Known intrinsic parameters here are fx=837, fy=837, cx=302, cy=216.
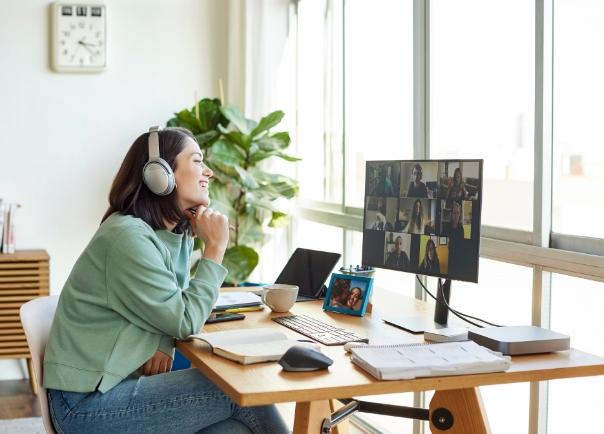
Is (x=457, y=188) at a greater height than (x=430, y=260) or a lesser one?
greater

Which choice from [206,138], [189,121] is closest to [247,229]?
[206,138]

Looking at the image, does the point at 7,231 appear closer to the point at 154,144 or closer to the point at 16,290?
the point at 16,290

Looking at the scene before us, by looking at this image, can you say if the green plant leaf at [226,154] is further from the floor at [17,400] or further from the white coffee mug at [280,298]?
the white coffee mug at [280,298]

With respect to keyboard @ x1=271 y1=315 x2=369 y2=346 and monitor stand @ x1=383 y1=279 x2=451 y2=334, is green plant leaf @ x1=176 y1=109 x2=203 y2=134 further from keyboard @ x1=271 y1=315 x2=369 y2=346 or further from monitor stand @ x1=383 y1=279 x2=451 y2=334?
monitor stand @ x1=383 y1=279 x2=451 y2=334

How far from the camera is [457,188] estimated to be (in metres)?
2.09

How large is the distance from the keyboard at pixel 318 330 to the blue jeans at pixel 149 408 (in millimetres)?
279

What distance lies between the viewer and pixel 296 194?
432 centimetres

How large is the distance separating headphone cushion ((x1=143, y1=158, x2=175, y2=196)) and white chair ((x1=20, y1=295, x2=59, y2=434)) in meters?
0.43

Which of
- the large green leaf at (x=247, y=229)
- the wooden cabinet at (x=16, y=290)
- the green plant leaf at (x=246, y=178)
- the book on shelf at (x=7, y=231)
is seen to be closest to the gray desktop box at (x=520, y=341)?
the green plant leaf at (x=246, y=178)

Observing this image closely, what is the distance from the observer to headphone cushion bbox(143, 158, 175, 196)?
7.00 feet

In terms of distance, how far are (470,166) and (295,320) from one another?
65cm

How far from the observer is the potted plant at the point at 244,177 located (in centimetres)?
421

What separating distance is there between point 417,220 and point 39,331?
1.02 m

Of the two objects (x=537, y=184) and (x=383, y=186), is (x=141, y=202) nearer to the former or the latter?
(x=383, y=186)
